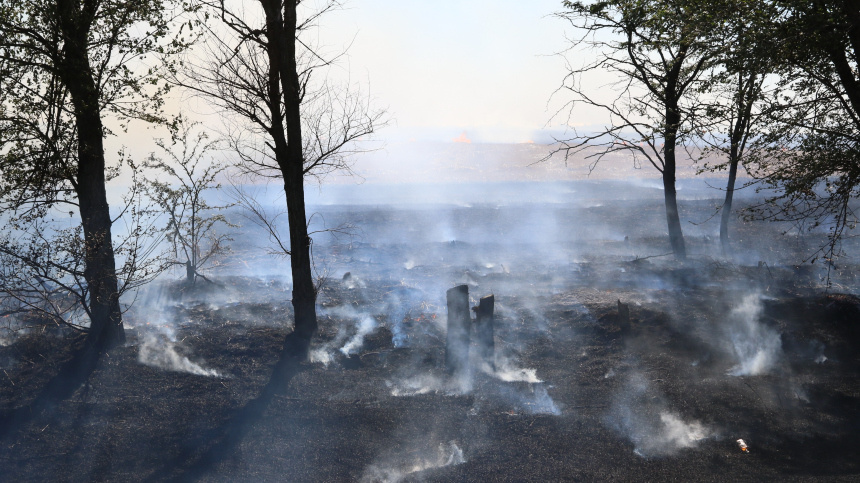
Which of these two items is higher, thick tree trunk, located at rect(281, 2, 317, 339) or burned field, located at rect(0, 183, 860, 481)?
thick tree trunk, located at rect(281, 2, 317, 339)

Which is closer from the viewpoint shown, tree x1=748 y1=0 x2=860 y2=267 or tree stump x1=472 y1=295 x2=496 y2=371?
tree x1=748 y1=0 x2=860 y2=267

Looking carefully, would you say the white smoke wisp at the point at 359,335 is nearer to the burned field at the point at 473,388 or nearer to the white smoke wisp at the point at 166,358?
the burned field at the point at 473,388

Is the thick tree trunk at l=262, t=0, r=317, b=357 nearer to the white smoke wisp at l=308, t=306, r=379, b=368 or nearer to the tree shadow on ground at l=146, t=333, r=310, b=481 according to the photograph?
the white smoke wisp at l=308, t=306, r=379, b=368

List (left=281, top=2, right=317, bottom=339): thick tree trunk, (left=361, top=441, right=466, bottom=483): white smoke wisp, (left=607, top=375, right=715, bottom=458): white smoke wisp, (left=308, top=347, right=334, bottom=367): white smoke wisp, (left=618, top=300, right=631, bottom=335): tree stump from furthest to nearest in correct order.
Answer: (left=618, top=300, right=631, bottom=335): tree stump < (left=308, top=347, right=334, bottom=367): white smoke wisp < (left=281, top=2, right=317, bottom=339): thick tree trunk < (left=607, top=375, right=715, bottom=458): white smoke wisp < (left=361, top=441, right=466, bottom=483): white smoke wisp

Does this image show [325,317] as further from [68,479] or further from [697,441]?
[697,441]

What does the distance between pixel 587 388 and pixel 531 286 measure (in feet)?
19.6

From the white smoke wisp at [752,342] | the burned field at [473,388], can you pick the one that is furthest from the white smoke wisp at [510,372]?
the white smoke wisp at [752,342]

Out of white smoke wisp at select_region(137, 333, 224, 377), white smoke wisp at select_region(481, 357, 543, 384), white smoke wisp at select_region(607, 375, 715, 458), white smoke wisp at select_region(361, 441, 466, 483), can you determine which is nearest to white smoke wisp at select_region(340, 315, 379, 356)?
white smoke wisp at select_region(137, 333, 224, 377)

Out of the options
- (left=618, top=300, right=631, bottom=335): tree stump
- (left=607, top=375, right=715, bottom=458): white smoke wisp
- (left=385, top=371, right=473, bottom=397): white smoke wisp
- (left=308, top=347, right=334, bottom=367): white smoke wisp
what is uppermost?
(left=618, top=300, right=631, bottom=335): tree stump

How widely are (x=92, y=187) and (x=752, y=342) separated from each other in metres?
12.1

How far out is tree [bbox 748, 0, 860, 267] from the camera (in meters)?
7.11

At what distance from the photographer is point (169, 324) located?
428 inches

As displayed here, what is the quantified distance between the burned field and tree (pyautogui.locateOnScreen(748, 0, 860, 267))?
8.41 feet

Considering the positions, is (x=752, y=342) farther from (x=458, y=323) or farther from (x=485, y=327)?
(x=458, y=323)
